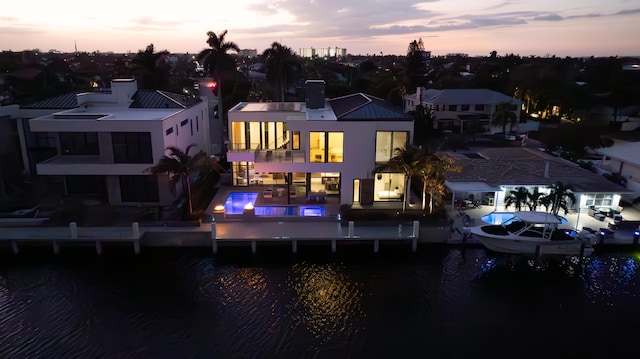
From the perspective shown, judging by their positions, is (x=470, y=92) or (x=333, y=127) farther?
(x=470, y=92)

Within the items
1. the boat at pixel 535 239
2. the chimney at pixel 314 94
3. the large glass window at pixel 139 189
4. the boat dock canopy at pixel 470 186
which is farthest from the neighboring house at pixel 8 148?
the boat at pixel 535 239

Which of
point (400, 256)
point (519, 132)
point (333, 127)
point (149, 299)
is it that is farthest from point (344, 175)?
point (519, 132)

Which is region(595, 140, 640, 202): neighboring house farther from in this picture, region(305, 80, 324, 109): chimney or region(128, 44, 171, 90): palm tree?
region(128, 44, 171, 90): palm tree

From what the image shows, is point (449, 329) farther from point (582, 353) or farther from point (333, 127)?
point (333, 127)

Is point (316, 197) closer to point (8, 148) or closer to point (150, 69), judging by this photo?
point (8, 148)

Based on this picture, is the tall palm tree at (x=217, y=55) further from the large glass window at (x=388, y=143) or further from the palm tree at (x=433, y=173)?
the palm tree at (x=433, y=173)

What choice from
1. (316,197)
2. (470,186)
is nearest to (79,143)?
(316,197)
